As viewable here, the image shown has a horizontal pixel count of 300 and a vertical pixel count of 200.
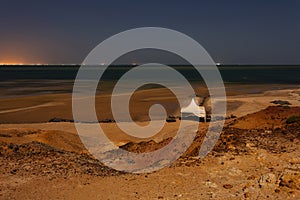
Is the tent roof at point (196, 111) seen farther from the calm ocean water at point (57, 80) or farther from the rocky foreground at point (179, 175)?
the calm ocean water at point (57, 80)

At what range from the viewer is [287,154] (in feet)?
32.1

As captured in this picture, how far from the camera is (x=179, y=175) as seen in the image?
8.66m

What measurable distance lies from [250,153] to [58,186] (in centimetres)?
550

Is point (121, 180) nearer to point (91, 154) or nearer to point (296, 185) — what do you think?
point (296, 185)

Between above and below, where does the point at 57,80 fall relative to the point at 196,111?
above

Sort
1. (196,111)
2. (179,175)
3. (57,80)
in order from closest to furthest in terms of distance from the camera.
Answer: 1. (179,175)
2. (196,111)
3. (57,80)

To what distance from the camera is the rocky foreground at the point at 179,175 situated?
25.3 ft

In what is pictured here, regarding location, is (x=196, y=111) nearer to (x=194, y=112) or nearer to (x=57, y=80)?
(x=194, y=112)

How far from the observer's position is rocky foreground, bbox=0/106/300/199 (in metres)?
7.71

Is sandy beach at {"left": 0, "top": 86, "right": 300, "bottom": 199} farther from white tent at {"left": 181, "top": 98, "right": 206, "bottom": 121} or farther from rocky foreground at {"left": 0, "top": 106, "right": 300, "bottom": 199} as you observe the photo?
white tent at {"left": 181, "top": 98, "right": 206, "bottom": 121}

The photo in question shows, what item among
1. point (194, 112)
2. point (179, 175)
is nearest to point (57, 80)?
point (194, 112)

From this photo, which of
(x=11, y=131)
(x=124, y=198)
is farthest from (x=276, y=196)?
(x=11, y=131)

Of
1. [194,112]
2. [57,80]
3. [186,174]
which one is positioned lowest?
[186,174]

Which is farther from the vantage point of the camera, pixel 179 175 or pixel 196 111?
pixel 196 111
